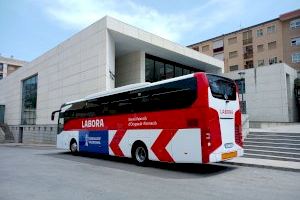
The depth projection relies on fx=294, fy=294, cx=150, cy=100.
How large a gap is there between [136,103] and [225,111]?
3.73 meters

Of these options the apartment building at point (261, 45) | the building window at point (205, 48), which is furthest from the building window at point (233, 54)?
the building window at point (205, 48)

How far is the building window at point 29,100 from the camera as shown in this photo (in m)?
36.2

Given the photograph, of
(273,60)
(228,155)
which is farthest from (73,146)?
(273,60)

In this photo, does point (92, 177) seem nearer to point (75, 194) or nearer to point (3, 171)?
point (75, 194)

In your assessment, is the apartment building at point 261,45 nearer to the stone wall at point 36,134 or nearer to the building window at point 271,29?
the building window at point 271,29

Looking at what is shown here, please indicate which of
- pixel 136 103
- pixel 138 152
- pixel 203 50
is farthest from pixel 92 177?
pixel 203 50

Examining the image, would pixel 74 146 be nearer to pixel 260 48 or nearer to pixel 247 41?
pixel 260 48

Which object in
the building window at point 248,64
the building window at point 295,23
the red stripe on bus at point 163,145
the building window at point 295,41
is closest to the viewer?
the red stripe on bus at point 163,145

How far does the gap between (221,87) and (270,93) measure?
25629mm

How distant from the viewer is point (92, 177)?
29.3 ft

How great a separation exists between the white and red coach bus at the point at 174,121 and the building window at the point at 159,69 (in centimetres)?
1449

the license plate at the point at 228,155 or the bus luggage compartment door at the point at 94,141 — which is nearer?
the license plate at the point at 228,155

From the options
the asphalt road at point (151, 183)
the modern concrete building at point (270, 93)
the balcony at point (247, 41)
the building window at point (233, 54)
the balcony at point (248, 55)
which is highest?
the balcony at point (247, 41)

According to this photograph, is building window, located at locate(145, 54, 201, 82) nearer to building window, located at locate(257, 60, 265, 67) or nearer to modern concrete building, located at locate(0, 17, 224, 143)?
modern concrete building, located at locate(0, 17, 224, 143)
